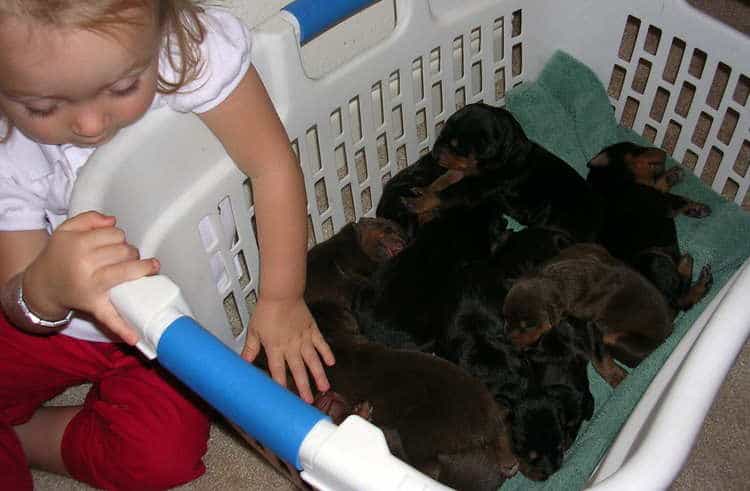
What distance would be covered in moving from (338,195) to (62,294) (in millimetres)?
647

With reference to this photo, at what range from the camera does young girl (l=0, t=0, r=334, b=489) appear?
0.80 metres

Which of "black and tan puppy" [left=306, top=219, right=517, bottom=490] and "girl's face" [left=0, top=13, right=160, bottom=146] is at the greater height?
"girl's face" [left=0, top=13, right=160, bottom=146]

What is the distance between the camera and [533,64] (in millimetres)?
1677

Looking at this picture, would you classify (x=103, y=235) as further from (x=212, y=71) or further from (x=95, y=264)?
(x=212, y=71)

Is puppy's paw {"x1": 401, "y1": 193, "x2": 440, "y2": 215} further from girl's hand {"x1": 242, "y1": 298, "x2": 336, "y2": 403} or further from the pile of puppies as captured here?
girl's hand {"x1": 242, "y1": 298, "x2": 336, "y2": 403}

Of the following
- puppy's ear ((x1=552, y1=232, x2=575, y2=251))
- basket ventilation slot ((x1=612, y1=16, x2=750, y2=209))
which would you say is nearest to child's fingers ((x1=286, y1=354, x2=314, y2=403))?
puppy's ear ((x1=552, y1=232, x2=575, y2=251))

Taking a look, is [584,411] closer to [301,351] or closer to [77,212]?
[301,351]

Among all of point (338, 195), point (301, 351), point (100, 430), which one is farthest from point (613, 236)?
point (100, 430)

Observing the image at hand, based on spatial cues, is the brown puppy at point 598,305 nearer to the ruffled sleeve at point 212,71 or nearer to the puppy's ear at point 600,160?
the puppy's ear at point 600,160

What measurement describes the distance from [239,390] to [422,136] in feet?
3.82

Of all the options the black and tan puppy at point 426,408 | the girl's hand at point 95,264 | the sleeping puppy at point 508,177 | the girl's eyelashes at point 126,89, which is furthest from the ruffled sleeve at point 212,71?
the sleeping puppy at point 508,177

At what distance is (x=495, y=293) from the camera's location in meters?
1.39

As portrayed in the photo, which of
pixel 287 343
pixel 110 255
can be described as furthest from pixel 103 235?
pixel 287 343

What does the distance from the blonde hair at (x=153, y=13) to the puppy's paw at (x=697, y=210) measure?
3.30 feet
